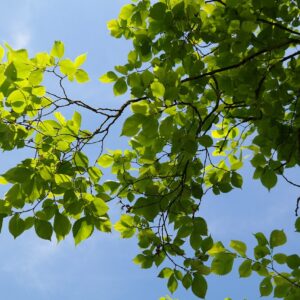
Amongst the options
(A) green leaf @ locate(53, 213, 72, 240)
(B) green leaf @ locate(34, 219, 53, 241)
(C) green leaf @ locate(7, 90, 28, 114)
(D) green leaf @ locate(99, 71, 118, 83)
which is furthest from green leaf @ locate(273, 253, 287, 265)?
(C) green leaf @ locate(7, 90, 28, 114)

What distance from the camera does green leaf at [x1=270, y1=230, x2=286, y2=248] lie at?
8.61 ft

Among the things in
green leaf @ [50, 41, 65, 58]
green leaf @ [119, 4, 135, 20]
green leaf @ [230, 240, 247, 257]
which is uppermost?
green leaf @ [119, 4, 135, 20]

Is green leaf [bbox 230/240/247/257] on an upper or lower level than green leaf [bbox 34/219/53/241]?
upper

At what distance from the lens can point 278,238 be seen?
2.63 m

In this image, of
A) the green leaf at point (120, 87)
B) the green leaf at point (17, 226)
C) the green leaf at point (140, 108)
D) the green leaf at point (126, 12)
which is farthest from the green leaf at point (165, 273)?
the green leaf at point (126, 12)

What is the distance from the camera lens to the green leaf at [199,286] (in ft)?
8.55

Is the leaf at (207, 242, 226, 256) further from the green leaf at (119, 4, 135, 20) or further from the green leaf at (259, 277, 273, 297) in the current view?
the green leaf at (119, 4, 135, 20)

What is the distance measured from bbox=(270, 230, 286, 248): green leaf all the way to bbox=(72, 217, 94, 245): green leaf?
1201mm

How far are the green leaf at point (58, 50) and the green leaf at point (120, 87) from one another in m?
0.57

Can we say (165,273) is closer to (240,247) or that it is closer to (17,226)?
(240,247)

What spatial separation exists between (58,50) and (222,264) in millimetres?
1833

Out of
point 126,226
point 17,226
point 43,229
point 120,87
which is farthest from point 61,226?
point 120,87

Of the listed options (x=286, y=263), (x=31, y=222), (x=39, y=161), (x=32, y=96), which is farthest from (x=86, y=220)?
(x=286, y=263)

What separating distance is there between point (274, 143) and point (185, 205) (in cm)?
81
